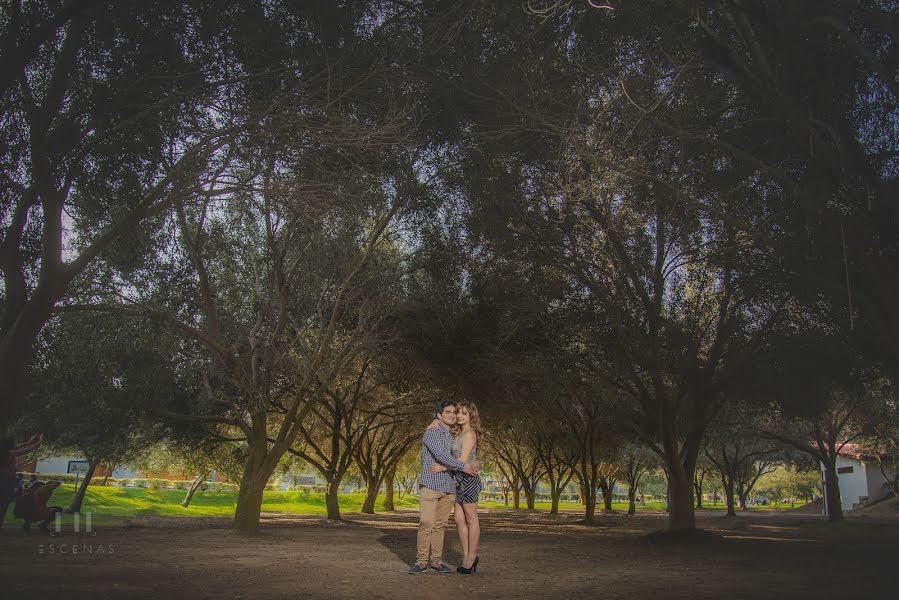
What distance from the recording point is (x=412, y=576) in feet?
27.3

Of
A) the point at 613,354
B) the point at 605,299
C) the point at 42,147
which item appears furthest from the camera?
the point at 613,354

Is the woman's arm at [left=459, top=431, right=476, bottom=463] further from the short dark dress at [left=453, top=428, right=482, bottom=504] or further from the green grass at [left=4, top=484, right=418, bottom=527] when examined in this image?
the green grass at [left=4, top=484, right=418, bottom=527]

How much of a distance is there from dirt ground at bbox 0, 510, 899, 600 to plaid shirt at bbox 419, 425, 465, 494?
0.99 m

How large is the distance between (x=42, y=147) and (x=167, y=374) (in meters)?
10.7

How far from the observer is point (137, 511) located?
33.3 m

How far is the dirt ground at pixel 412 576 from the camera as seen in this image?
7105mm

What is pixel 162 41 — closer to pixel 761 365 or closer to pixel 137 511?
pixel 761 365

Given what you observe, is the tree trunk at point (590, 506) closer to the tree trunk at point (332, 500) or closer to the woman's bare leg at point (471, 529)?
the tree trunk at point (332, 500)

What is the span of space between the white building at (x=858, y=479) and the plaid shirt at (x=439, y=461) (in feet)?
156

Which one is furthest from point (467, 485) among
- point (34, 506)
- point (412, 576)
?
point (34, 506)

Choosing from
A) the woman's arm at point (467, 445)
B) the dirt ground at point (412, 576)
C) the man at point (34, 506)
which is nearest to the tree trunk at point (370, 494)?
the dirt ground at point (412, 576)

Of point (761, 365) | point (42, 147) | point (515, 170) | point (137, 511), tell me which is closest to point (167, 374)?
point (515, 170)

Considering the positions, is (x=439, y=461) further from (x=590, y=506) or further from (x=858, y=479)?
A: (x=858, y=479)

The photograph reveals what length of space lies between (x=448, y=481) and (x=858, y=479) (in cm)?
5574
